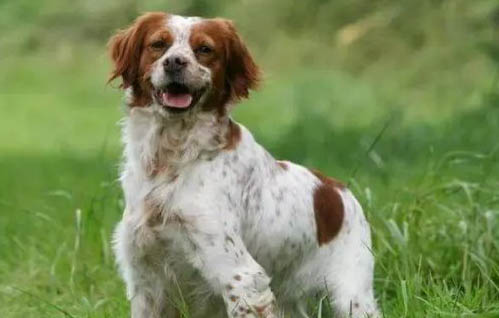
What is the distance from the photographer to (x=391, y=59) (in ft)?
37.6

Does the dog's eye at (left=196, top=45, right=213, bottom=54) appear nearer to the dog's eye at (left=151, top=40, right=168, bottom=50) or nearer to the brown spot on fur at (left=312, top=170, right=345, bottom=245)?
the dog's eye at (left=151, top=40, right=168, bottom=50)

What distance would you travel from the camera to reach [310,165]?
9742 mm

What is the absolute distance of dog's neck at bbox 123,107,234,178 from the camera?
532 centimetres

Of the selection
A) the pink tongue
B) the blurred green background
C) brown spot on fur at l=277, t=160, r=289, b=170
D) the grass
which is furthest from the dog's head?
the grass

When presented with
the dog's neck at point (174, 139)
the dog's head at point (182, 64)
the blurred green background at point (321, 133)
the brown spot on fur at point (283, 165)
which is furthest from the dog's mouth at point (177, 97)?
the brown spot on fur at point (283, 165)

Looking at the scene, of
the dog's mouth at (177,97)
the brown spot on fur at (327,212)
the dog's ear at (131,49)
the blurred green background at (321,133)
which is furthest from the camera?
the blurred green background at (321,133)

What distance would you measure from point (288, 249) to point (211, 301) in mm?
384

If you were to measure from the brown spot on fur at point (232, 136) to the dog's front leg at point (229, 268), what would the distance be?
0.33m

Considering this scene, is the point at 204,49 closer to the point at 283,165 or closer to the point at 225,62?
the point at 225,62

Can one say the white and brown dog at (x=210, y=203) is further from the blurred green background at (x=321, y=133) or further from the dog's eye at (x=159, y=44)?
the blurred green background at (x=321, y=133)

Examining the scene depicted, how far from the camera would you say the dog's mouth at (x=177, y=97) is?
5.19 meters

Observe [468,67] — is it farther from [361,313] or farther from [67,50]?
[67,50]

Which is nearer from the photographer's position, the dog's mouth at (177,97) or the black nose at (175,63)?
the black nose at (175,63)

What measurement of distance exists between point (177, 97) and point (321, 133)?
20.6ft
